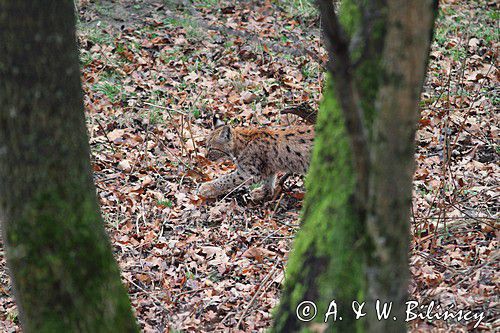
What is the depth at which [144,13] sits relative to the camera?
14.4 meters

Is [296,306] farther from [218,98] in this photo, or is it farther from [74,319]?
[218,98]

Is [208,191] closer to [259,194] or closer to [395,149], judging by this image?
[259,194]

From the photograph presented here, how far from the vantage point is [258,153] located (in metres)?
8.77

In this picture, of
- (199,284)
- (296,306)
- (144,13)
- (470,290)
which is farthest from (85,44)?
(296,306)

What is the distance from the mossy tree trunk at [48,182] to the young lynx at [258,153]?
479 centimetres

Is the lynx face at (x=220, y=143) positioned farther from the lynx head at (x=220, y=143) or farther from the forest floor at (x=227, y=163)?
the forest floor at (x=227, y=163)

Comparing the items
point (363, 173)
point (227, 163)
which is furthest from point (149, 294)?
→ point (363, 173)

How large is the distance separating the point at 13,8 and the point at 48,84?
0.43 m

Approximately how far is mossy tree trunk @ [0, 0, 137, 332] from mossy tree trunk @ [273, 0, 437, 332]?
1146 mm

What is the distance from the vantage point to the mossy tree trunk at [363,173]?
9.58ft

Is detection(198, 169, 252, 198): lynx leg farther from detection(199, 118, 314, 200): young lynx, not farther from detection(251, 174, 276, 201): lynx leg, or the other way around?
detection(251, 174, 276, 201): lynx leg

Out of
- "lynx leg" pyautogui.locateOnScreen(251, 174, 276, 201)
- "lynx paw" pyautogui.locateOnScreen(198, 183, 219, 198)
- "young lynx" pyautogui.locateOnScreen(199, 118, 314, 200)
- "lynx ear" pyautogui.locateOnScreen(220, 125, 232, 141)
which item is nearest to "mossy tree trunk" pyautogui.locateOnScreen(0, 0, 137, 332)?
"lynx paw" pyautogui.locateOnScreen(198, 183, 219, 198)

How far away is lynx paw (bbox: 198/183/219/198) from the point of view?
8578mm

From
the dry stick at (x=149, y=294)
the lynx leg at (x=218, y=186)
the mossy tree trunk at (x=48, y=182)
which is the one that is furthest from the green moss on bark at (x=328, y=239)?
the lynx leg at (x=218, y=186)
